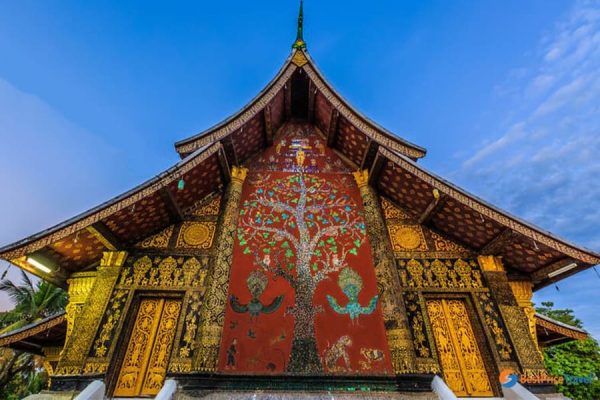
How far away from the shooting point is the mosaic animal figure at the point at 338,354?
15.2ft

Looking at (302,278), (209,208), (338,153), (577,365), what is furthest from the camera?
(577,365)

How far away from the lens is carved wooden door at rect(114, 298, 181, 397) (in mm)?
4535

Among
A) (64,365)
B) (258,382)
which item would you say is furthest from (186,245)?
(258,382)

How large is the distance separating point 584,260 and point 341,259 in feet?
12.4

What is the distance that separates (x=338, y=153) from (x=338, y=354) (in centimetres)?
476

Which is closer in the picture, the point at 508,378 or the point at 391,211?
the point at 508,378

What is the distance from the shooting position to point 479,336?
5004 millimetres

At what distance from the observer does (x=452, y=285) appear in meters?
5.39

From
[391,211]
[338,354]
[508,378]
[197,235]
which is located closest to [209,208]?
[197,235]

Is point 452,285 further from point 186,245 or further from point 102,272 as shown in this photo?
point 102,272

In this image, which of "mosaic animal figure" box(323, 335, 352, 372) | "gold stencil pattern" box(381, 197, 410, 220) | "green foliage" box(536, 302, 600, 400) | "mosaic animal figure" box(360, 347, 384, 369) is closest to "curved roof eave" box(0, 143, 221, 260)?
"gold stencil pattern" box(381, 197, 410, 220)

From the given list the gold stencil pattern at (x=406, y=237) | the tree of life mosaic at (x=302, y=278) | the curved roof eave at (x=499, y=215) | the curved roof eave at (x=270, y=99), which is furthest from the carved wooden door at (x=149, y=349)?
the curved roof eave at (x=499, y=215)

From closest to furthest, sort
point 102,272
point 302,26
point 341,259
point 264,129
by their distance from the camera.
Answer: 1. point 102,272
2. point 341,259
3. point 264,129
4. point 302,26

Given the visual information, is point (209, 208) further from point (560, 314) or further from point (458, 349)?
point (560, 314)
